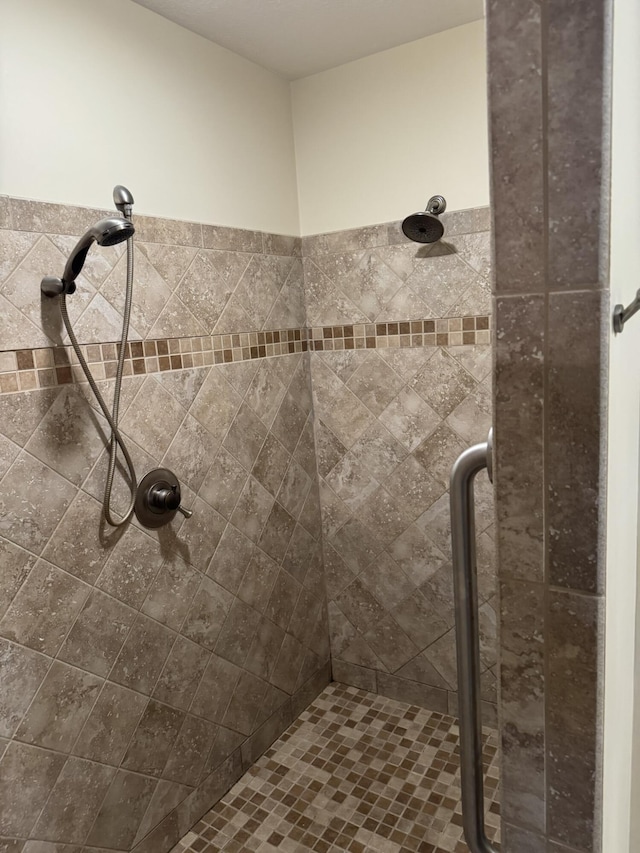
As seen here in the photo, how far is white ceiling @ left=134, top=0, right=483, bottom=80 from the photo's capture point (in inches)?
65.9

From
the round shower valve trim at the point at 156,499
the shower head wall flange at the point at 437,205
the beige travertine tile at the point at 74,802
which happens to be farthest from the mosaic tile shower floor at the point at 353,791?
the shower head wall flange at the point at 437,205

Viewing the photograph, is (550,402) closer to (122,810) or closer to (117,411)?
(117,411)

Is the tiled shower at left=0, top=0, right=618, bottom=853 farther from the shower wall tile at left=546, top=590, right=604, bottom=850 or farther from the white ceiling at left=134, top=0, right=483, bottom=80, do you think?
the white ceiling at left=134, top=0, right=483, bottom=80

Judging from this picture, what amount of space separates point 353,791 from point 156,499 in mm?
1235

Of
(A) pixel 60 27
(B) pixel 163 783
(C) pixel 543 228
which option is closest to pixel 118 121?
(A) pixel 60 27

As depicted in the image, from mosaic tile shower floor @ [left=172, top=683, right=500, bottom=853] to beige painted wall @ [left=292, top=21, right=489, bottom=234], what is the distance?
6.51 feet

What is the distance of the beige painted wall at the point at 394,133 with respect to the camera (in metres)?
1.91

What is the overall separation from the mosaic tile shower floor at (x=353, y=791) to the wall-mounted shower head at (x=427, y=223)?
6.12ft

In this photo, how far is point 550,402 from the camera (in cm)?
50

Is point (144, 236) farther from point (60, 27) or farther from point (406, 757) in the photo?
point (406, 757)

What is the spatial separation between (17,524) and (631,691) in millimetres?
1295

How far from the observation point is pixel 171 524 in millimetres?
1743

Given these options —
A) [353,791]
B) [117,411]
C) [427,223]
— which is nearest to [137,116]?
[117,411]

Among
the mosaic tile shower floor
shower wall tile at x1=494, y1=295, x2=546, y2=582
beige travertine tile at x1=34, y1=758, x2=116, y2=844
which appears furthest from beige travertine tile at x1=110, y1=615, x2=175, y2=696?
shower wall tile at x1=494, y1=295, x2=546, y2=582
